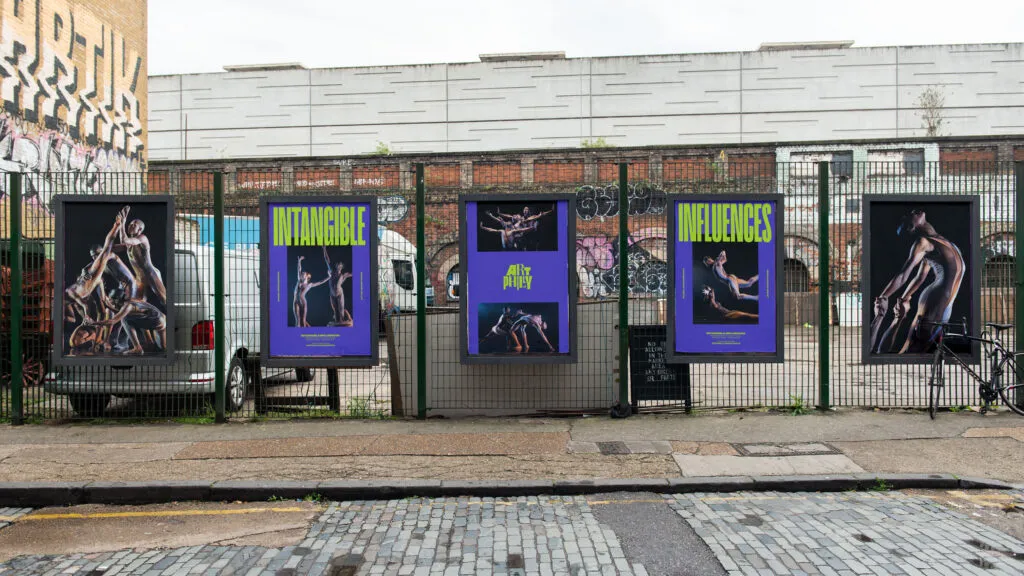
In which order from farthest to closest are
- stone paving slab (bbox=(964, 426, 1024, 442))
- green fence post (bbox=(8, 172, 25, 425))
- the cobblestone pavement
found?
green fence post (bbox=(8, 172, 25, 425)) < stone paving slab (bbox=(964, 426, 1024, 442)) < the cobblestone pavement

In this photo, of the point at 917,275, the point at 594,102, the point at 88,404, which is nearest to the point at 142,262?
the point at 88,404

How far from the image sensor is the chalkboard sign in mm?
8430

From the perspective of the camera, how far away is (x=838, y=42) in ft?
124

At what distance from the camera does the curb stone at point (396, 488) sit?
580 centimetres

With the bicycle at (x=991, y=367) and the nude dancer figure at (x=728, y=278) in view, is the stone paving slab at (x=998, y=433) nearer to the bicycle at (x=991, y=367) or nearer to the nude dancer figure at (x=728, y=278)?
the bicycle at (x=991, y=367)

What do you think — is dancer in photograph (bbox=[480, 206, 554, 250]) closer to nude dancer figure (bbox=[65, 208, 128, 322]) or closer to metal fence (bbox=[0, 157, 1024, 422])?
metal fence (bbox=[0, 157, 1024, 422])

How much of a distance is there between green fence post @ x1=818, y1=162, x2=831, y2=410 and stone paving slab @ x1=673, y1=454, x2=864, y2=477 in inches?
77.8

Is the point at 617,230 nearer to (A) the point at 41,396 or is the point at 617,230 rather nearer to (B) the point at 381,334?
(B) the point at 381,334

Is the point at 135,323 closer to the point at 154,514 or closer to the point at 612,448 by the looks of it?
the point at 154,514

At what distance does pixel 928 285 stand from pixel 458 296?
5.60 m

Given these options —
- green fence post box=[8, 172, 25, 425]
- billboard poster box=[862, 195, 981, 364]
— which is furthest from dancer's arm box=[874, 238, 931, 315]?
green fence post box=[8, 172, 25, 425]

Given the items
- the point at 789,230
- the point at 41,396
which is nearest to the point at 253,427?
the point at 41,396

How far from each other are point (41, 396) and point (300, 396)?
351 cm

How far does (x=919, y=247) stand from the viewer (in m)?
8.34
